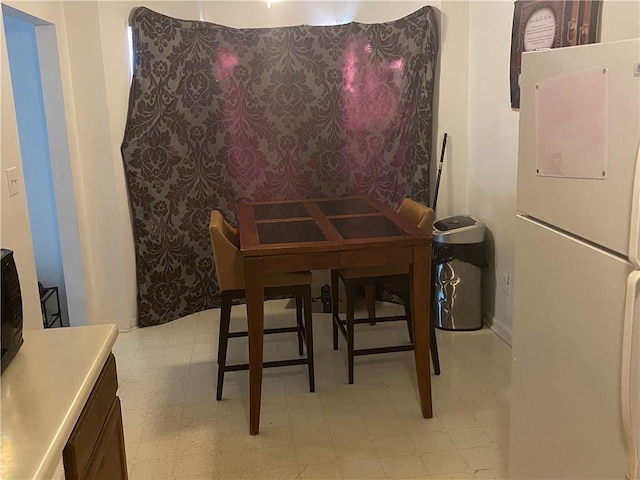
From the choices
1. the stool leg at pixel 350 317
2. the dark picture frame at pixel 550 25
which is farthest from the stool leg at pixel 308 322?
the dark picture frame at pixel 550 25

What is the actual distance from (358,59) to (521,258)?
2.50 m

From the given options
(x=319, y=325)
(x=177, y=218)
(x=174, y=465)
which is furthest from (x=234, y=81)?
(x=174, y=465)

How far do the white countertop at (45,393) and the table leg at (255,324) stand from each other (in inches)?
→ 38.1

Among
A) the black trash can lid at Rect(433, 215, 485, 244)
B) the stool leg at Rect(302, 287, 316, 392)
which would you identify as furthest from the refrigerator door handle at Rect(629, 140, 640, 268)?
the black trash can lid at Rect(433, 215, 485, 244)

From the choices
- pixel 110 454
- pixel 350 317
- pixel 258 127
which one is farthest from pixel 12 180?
pixel 258 127

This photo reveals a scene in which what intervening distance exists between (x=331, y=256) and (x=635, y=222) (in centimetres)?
149

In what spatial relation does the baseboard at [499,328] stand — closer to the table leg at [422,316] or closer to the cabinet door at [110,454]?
the table leg at [422,316]

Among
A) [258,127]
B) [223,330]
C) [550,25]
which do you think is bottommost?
[223,330]

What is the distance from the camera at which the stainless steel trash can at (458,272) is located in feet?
12.3

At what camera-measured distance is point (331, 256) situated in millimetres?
2658

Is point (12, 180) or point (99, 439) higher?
point (12, 180)

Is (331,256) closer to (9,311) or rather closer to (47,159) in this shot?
(9,311)

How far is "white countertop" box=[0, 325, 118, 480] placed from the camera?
3.65ft

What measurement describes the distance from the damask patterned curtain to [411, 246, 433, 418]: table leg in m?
1.50
